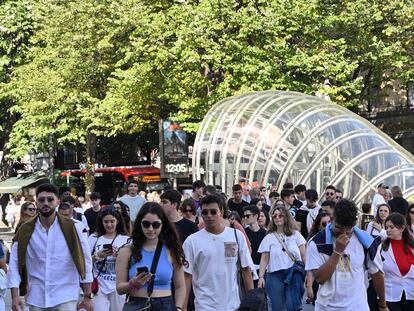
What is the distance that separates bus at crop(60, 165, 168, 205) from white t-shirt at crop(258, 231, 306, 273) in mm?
40216

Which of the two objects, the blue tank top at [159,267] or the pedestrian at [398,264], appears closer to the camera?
the blue tank top at [159,267]

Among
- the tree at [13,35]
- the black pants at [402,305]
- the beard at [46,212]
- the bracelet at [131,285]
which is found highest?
the tree at [13,35]

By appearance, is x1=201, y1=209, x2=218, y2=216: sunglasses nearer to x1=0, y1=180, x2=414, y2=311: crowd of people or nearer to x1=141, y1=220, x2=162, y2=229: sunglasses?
x1=0, y1=180, x2=414, y2=311: crowd of people

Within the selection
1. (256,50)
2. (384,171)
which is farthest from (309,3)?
(384,171)

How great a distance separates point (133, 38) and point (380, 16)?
8812mm

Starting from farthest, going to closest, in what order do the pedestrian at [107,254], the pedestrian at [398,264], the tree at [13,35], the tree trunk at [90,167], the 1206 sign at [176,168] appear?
1. the tree at [13,35]
2. the tree trunk at [90,167]
3. the 1206 sign at [176,168]
4. the pedestrian at [107,254]
5. the pedestrian at [398,264]

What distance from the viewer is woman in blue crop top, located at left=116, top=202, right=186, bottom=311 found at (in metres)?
7.49

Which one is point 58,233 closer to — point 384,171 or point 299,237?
point 299,237

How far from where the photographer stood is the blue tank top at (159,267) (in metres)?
7.53

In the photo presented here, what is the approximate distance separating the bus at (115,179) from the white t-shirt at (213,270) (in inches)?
1723

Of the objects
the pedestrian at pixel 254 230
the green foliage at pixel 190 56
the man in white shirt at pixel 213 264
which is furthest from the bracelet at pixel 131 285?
the green foliage at pixel 190 56

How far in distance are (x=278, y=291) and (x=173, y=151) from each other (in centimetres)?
2119

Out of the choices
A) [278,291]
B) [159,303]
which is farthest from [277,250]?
[159,303]

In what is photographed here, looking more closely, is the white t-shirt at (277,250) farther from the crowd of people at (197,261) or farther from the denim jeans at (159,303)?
the denim jeans at (159,303)
